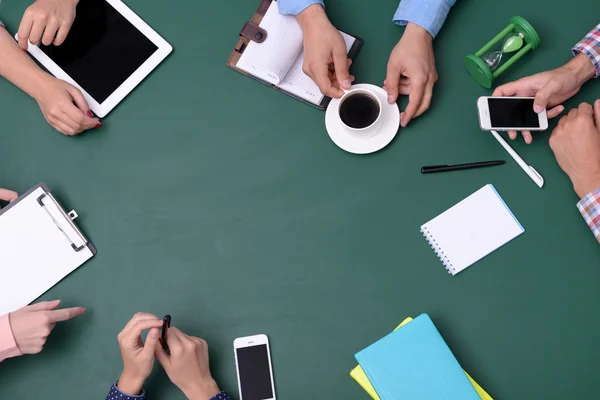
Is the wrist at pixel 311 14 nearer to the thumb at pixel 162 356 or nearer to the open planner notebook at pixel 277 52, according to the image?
the open planner notebook at pixel 277 52

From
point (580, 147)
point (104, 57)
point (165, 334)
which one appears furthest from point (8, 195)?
point (580, 147)

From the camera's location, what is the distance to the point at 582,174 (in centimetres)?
99

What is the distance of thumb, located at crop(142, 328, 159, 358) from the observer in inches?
36.9

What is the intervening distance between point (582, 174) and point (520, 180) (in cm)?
12

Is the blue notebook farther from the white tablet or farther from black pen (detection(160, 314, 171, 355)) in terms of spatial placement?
the white tablet

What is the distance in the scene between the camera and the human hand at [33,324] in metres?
A: 0.98

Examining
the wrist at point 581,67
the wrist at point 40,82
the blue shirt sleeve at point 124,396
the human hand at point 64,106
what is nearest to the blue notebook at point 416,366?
the blue shirt sleeve at point 124,396

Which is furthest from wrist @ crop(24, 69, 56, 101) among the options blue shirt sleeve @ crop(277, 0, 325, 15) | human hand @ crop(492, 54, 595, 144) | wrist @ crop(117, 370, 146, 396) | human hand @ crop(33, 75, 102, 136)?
human hand @ crop(492, 54, 595, 144)

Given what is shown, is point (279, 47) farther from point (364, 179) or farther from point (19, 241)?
point (19, 241)

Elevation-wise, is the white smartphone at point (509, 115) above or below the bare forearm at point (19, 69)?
above

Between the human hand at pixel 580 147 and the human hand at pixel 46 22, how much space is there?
108cm

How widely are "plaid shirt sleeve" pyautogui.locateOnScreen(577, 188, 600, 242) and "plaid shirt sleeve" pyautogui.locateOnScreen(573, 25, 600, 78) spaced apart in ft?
0.89

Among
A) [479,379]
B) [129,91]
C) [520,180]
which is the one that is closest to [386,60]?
[520,180]

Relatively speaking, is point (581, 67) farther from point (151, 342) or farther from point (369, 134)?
point (151, 342)
